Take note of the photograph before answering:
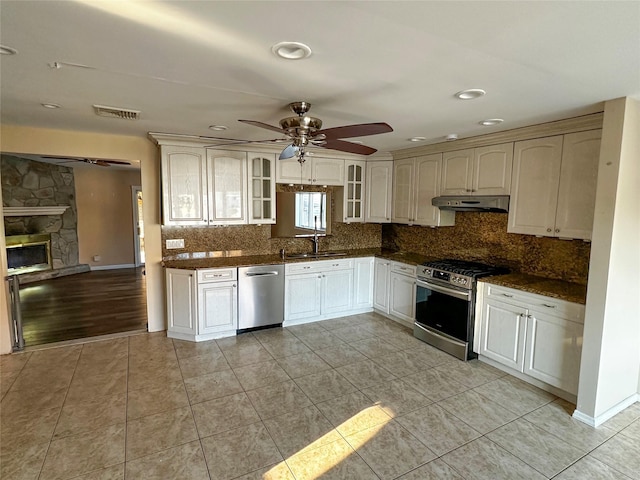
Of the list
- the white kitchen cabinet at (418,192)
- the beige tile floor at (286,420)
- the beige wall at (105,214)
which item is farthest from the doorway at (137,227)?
the white kitchen cabinet at (418,192)

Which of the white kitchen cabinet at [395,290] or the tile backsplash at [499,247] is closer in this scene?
the tile backsplash at [499,247]

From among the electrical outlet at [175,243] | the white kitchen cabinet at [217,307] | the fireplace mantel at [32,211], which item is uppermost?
the fireplace mantel at [32,211]

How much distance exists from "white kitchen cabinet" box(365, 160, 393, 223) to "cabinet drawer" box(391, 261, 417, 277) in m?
0.76

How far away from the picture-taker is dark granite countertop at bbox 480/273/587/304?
2760mm

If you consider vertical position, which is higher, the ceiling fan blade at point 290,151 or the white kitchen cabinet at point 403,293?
the ceiling fan blade at point 290,151

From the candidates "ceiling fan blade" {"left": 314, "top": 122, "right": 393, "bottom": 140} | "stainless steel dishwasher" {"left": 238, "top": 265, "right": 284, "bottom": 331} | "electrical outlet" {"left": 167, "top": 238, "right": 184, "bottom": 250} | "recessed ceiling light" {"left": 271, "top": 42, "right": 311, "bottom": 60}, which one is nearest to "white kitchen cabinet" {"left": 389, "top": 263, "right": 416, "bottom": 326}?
"stainless steel dishwasher" {"left": 238, "top": 265, "right": 284, "bottom": 331}

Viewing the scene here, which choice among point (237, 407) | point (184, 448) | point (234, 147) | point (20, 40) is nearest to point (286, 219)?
point (234, 147)

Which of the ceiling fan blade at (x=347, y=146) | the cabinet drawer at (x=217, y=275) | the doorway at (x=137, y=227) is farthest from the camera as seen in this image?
the doorway at (x=137, y=227)

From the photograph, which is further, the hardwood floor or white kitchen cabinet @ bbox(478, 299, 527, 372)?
the hardwood floor

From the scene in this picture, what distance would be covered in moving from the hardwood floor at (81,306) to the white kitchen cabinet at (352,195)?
3.08 metres

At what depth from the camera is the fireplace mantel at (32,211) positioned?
6434 millimetres

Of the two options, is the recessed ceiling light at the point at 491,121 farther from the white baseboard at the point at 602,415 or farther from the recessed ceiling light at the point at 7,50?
the recessed ceiling light at the point at 7,50

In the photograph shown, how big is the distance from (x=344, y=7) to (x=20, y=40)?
60.3 inches

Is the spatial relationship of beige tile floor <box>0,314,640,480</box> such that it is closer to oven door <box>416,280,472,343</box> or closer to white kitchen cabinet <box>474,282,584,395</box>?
white kitchen cabinet <box>474,282,584,395</box>
